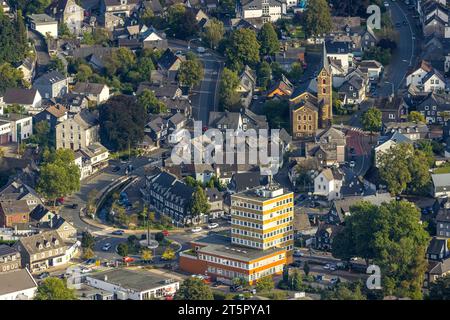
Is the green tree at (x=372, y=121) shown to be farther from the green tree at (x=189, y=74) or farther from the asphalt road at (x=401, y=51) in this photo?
the green tree at (x=189, y=74)

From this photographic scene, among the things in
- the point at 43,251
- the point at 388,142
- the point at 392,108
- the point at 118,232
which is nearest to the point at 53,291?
the point at 43,251

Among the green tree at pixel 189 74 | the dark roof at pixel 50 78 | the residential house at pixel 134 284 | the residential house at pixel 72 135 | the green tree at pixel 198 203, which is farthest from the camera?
the green tree at pixel 189 74

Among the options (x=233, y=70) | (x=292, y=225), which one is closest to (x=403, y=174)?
(x=292, y=225)

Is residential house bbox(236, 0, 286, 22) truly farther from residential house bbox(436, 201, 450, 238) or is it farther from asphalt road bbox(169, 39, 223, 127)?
residential house bbox(436, 201, 450, 238)

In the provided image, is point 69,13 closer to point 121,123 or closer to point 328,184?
point 121,123

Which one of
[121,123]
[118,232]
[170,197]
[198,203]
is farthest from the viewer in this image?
[121,123]

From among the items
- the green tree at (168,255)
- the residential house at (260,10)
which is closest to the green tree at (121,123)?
the green tree at (168,255)

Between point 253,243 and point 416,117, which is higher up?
point 416,117
